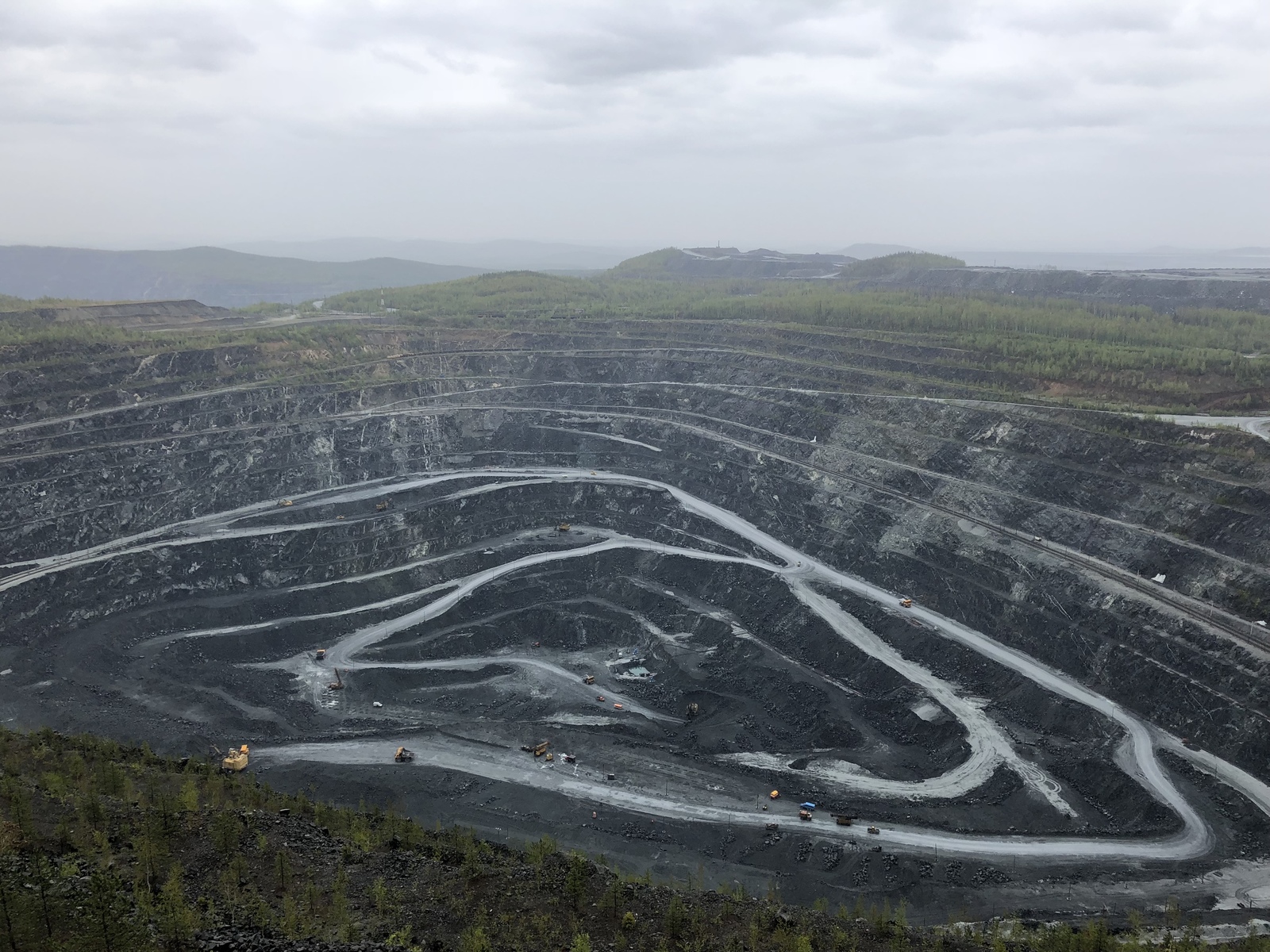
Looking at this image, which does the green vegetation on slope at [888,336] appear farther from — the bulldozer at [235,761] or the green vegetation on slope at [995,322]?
the bulldozer at [235,761]

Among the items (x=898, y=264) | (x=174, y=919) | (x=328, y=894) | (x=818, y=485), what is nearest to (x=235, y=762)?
(x=328, y=894)

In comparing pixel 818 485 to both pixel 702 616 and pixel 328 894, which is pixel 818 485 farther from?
pixel 328 894

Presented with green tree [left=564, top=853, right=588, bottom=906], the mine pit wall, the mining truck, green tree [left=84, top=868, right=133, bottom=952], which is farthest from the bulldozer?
green tree [left=564, top=853, right=588, bottom=906]

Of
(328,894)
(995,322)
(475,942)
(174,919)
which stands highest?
(995,322)

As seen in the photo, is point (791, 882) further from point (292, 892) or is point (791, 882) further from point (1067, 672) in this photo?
point (1067, 672)

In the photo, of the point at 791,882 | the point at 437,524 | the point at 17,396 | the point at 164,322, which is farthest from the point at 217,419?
the point at 791,882

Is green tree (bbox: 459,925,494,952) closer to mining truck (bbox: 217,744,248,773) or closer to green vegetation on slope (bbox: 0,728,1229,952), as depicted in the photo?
green vegetation on slope (bbox: 0,728,1229,952)
